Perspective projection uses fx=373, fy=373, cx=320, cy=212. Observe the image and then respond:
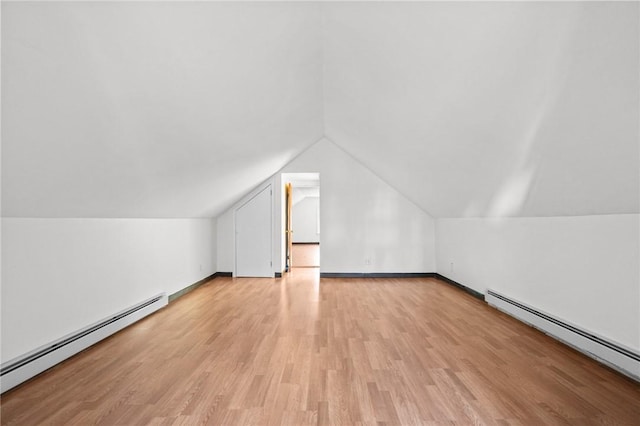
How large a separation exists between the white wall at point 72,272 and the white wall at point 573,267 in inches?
184

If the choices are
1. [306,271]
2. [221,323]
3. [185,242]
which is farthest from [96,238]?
[306,271]

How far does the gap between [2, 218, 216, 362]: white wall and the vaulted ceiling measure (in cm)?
21

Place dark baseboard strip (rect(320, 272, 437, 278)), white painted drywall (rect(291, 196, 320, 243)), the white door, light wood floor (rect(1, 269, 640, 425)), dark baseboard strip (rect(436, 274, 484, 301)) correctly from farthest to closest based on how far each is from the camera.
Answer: white painted drywall (rect(291, 196, 320, 243)), the white door, dark baseboard strip (rect(320, 272, 437, 278)), dark baseboard strip (rect(436, 274, 484, 301)), light wood floor (rect(1, 269, 640, 425))

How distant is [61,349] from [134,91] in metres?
2.33

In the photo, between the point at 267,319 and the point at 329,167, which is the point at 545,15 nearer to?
the point at 267,319

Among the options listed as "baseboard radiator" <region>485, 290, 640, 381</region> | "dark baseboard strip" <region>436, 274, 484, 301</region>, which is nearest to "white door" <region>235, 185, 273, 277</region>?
"dark baseboard strip" <region>436, 274, 484, 301</region>

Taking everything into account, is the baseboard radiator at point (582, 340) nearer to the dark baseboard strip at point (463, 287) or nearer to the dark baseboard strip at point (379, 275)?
the dark baseboard strip at point (463, 287)

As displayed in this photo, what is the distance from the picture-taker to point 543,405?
7.91 ft

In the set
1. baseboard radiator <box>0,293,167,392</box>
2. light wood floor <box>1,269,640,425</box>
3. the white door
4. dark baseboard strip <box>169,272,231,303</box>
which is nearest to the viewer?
light wood floor <box>1,269,640,425</box>

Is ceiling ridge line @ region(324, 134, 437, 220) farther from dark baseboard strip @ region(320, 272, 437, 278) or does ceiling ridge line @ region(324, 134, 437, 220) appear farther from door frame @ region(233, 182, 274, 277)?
door frame @ region(233, 182, 274, 277)

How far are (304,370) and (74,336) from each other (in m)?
2.12

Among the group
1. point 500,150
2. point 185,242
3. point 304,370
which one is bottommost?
point 304,370

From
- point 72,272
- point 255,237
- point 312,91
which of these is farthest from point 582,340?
point 255,237

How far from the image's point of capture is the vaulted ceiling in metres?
1.81
